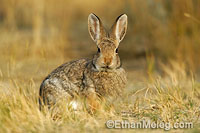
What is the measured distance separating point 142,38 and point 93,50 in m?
1.41

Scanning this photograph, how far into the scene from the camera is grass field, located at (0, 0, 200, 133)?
421 centimetres

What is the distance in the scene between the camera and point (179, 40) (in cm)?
819

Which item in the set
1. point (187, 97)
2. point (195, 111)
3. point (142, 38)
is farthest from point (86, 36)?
point (195, 111)

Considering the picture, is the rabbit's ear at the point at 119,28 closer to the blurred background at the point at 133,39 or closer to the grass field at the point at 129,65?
the grass field at the point at 129,65

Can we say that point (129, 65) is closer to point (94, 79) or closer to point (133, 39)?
point (133, 39)

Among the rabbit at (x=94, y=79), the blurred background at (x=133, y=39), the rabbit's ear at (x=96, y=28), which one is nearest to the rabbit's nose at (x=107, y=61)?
the rabbit at (x=94, y=79)


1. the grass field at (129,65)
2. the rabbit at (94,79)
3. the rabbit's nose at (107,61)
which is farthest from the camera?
the rabbit at (94,79)

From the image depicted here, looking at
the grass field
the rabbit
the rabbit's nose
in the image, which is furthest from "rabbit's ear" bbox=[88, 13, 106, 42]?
the grass field

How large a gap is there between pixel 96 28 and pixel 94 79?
2.17ft

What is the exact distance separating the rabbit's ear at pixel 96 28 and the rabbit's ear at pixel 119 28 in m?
0.12

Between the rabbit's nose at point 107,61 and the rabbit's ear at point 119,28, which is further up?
the rabbit's ear at point 119,28

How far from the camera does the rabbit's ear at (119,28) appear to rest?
485 centimetres

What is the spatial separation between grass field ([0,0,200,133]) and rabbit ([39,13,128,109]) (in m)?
0.21

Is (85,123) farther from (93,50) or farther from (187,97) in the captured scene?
(93,50)
